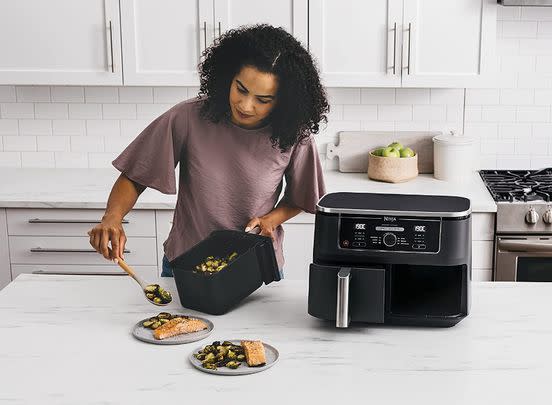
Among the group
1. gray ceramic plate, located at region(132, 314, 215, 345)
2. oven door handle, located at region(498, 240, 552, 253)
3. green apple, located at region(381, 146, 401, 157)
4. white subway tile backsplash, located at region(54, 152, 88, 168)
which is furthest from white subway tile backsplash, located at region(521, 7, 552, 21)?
gray ceramic plate, located at region(132, 314, 215, 345)

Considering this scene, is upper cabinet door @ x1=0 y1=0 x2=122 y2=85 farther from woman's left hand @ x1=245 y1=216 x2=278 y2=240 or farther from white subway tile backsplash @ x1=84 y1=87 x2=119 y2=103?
woman's left hand @ x1=245 y1=216 x2=278 y2=240

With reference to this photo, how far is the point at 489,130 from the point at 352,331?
272 centimetres

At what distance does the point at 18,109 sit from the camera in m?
5.13

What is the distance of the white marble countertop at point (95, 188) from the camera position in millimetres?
4480

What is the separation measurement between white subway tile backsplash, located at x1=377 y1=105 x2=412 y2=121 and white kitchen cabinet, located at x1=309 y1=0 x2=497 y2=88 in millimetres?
421

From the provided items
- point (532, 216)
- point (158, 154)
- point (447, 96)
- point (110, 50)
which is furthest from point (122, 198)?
point (447, 96)

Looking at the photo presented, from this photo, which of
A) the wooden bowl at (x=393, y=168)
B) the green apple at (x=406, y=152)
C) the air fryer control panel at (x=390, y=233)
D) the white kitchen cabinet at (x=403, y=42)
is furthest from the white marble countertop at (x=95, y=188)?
the air fryer control panel at (x=390, y=233)

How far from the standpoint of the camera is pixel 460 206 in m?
2.67

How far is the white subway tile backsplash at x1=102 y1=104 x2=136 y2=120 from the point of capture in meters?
5.09

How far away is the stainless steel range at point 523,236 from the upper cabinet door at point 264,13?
129cm

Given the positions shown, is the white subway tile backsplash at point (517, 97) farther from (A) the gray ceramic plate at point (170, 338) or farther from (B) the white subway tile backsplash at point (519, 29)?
(A) the gray ceramic plate at point (170, 338)

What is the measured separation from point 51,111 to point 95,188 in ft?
2.26

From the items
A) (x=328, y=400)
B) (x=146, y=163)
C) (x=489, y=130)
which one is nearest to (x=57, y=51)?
(x=146, y=163)

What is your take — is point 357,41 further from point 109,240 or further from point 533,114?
point 109,240
